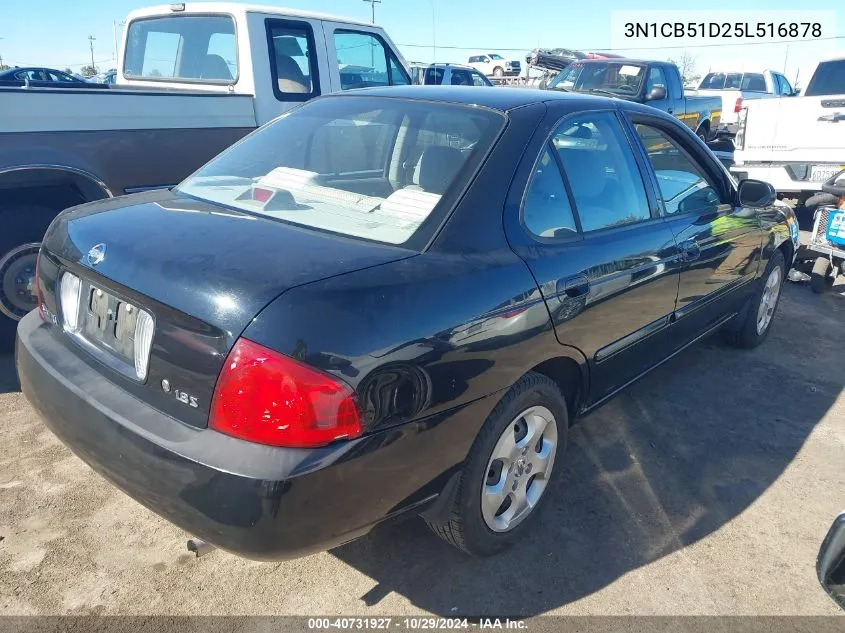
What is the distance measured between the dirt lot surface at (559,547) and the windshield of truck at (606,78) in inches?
331

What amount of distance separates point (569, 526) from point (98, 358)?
1.93m

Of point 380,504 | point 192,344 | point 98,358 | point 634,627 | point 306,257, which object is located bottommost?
point 634,627

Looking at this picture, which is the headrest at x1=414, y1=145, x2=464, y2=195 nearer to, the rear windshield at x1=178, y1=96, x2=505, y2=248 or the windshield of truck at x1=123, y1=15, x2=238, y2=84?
the rear windshield at x1=178, y1=96, x2=505, y2=248

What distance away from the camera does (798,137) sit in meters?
8.17

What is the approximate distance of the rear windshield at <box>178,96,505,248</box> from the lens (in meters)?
2.38

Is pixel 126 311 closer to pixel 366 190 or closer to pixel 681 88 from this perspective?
pixel 366 190

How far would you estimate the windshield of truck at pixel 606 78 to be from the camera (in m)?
10.9

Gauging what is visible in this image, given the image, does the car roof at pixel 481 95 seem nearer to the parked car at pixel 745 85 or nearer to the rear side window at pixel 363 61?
the rear side window at pixel 363 61

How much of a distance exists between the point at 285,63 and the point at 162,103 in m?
1.42

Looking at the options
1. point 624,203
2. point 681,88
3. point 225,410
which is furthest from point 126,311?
point 681,88

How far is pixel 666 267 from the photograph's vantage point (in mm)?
3182

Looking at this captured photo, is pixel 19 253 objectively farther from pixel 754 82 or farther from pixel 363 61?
pixel 754 82

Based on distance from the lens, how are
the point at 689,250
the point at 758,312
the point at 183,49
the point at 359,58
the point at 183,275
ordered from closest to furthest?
1. the point at 183,275
2. the point at 689,250
3. the point at 758,312
4. the point at 183,49
5. the point at 359,58

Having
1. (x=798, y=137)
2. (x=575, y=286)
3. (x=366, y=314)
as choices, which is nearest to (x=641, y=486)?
(x=575, y=286)
